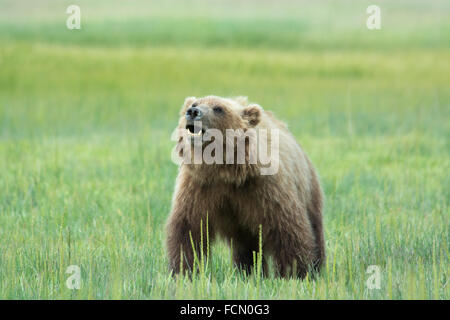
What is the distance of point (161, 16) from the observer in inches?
1181

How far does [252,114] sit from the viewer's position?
219 inches

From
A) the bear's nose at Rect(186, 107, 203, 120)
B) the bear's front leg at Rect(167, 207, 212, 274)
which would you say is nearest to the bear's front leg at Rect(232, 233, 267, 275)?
the bear's front leg at Rect(167, 207, 212, 274)

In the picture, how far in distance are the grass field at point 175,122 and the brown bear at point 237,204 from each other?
29 cm

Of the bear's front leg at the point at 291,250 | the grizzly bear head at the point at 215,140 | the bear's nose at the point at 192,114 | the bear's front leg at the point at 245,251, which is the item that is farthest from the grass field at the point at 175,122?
the bear's nose at the point at 192,114

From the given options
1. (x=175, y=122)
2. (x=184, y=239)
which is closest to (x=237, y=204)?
(x=184, y=239)

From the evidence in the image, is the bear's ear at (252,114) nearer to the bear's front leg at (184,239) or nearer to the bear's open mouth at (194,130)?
the bear's open mouth at (194,130)

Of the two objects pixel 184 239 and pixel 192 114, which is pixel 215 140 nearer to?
pixel 192 114

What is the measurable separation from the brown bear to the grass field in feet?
0.95

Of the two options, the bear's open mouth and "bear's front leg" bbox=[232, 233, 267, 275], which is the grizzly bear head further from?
"bear's front leg" bbox=[232, 233, 267, 275]

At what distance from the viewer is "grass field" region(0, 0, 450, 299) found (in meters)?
5.23

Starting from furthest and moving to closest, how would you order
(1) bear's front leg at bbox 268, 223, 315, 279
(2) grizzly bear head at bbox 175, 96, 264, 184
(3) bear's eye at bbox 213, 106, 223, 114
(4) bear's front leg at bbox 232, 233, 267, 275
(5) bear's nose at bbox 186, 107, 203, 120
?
1. (4) bear's front leg at bbox 232, 233, 267, 275
2. (1) bear's front leg at bbox 268, 223, 315, 279
3. (3) bear's eye at bbox 213, 106, 223, 114
4. (2) grizzly bear head at bbox 175, 96, 264, 184
5. (5) bear's nose at bbox 186, 107, 203, 120

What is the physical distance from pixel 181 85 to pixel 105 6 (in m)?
15.4

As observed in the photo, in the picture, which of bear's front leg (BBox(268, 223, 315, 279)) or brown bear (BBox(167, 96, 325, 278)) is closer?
brown bear (BBox(167, 96, 325, 278))

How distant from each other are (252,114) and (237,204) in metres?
0.75
